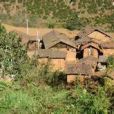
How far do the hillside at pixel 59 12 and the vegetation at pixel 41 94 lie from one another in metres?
29.5

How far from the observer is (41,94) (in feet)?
69.3

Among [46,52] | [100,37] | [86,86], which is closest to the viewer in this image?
[86,86]

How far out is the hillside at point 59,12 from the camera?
2211 inches

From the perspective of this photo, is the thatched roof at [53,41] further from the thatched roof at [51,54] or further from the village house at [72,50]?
the thatched roof at [51,54]

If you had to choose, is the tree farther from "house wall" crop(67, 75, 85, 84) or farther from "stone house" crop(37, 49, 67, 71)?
"stone house" crop(37, 49, 67, 71)

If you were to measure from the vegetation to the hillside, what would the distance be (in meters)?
29.5

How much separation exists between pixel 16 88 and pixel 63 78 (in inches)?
238

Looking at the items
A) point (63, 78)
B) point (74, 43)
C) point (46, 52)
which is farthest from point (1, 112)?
point (74, 43)

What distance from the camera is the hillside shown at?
56.2 m

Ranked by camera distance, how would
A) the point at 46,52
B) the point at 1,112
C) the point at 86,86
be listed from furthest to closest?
the point at 46,52 < the point at 86,86 < the point at 1,112

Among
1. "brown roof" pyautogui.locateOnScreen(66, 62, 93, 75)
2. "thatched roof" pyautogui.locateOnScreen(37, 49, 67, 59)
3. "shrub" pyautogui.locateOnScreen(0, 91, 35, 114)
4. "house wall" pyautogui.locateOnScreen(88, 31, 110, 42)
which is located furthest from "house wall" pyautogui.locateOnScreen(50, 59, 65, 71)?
"shrub" pyautogui.locateOnScreen(0, 91, 35, 114)

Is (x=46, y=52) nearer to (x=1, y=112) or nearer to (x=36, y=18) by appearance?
(x=1, y=112)

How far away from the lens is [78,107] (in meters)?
19.5

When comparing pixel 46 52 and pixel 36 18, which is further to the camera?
pixel 36 18
